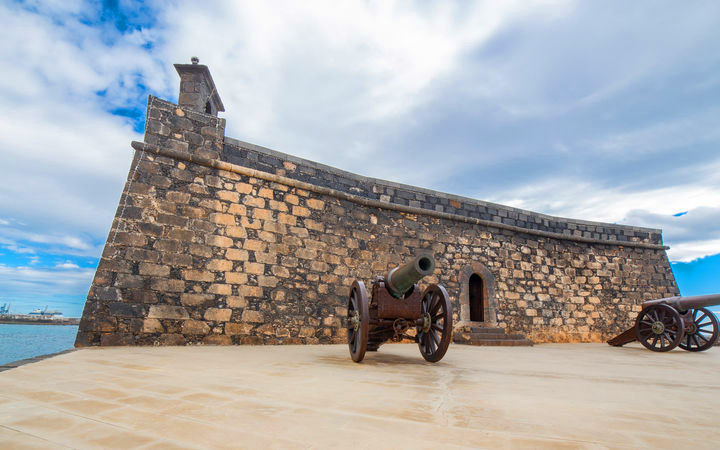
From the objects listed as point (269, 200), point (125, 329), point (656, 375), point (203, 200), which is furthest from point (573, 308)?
point (125, 329)

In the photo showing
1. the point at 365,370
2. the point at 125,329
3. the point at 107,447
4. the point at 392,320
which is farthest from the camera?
the point at 125,329

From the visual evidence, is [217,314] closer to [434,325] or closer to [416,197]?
[434,325]

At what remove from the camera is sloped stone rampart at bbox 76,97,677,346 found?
5.19 meters

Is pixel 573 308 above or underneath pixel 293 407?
above

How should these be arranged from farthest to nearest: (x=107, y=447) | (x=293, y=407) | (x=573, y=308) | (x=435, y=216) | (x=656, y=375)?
(x=573, y=308), (x=435, y=216), (x=656, y=375), (x=293, y=407), (x=107, y=447)

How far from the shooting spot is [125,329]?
493 cm

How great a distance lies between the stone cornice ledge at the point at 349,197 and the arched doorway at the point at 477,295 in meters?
1.22

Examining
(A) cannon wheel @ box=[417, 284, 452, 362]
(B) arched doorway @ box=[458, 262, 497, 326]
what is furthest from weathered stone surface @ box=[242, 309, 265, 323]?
(B) arched doorway @ box=[458, 262, 497, 326]

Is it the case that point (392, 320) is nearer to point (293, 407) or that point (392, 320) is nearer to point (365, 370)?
point (365, 370)

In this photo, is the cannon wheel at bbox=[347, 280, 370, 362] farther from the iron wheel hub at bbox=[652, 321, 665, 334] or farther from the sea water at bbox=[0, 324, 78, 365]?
the iron wheel hub at bbox=[652, 321, 665, 334]

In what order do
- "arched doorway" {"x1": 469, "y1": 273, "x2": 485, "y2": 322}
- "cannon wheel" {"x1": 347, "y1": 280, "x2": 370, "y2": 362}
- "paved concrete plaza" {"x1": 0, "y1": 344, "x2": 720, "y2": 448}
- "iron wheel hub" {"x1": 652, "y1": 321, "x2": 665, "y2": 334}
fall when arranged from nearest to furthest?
"paved concrete plaza" {"x1": 0, "y1": 344, "x2": 720, "y2": 448}, "cannon wheel" {"x1": 347, "y1": 280, "x2": 370, "y2": 362}, "iron wheel hub" {"x1": 652, "y1": 321, "x2": 665, "y2": 334}, "arched doorway" {"x1": 469, "y1": 273, "x2": 485, "y2": 322}

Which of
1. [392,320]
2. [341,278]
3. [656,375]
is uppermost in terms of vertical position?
[341,278]

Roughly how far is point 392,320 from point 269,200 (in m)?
3.33

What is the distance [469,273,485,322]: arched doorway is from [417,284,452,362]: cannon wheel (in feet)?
16.2
